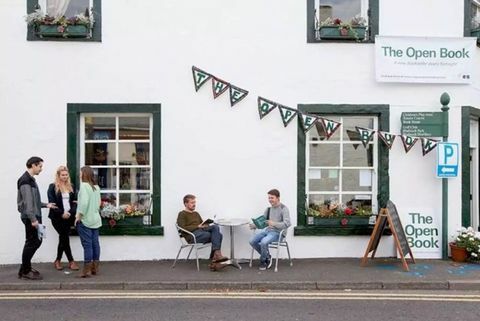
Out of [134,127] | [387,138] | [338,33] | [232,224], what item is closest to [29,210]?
[134,127]

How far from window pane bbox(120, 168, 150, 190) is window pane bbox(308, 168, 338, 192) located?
321cm

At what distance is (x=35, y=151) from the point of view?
991 centimetres

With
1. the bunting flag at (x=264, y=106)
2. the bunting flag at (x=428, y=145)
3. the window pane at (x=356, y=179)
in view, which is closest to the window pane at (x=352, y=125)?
the window pane at (x=356, y=179)

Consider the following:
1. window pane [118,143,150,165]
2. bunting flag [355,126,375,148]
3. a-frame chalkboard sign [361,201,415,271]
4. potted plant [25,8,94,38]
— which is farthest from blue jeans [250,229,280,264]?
potted plant [25,8,94,38]

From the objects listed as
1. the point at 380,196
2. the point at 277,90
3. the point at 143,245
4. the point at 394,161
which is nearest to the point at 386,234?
the point at 380,196

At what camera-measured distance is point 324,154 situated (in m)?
10.4

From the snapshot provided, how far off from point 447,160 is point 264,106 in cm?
357

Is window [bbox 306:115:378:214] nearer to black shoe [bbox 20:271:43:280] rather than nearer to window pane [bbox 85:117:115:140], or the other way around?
window pane [bbox 85:117:115:140]

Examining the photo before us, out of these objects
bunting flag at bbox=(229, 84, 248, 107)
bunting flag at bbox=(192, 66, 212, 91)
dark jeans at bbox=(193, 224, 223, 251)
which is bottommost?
dark jeans at bbox=(193, 224, 223, 251)

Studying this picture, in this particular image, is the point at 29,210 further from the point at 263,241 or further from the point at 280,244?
the point at 280,244

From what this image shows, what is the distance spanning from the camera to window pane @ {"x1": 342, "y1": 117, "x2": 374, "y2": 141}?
34.0ft

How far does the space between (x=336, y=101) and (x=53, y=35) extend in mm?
5477

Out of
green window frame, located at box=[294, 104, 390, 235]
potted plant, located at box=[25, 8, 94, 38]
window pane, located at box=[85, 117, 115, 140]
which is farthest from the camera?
window pane, located at box=[85, 117, 115, 140]

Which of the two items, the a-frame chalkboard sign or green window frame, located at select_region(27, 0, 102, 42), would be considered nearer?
the a-frame chalkboard sign
